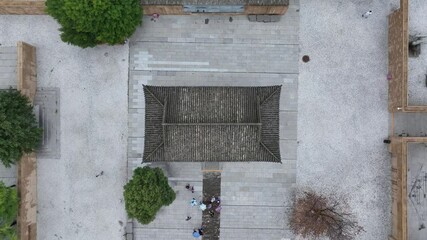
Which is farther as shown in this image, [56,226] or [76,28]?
[56,226]

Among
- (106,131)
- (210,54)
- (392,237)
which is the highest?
(210,54)

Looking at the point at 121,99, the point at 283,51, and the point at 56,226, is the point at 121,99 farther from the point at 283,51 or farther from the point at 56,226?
the point at 283,51

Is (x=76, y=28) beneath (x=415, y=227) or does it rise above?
above

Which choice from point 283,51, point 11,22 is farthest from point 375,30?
point 11,22

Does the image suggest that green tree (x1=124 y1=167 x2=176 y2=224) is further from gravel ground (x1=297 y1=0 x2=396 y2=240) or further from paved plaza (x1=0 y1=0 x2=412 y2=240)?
gravel ground (x1=297 y1=0 x2=396 y2=240)

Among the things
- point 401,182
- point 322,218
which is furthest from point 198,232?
point 401,182

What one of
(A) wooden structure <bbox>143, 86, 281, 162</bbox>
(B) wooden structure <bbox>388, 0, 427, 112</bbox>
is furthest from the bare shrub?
(B) wooden structure <bbox>388, 0, 427, 112</bbox>

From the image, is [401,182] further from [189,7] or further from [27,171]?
[27,171]
